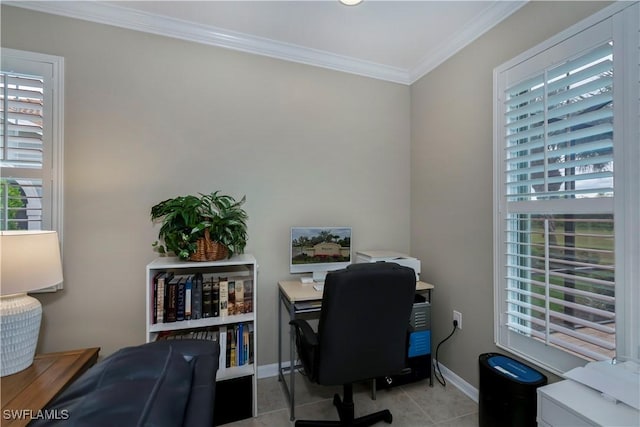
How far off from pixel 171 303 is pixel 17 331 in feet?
2.23

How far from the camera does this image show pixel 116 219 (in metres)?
1.96

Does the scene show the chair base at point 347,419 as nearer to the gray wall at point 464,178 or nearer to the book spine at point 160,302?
the gray wall at point 464,178

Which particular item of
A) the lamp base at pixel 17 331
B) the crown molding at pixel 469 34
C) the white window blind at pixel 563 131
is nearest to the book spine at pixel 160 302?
the lamp base at pixel 17 331

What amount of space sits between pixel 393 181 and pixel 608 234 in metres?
1.58

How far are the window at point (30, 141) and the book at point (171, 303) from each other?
85cm

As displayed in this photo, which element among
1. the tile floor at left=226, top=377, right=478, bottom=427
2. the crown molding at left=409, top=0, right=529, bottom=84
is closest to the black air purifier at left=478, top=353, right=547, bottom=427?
the tile floor at left=226, top=377, right=478, bottom=427

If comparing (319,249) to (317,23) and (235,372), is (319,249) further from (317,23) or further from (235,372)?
(317,23)

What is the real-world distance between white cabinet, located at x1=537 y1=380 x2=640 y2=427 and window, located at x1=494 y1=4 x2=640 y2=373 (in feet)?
1.12

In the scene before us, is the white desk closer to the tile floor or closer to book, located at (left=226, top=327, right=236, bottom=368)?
the tile floor

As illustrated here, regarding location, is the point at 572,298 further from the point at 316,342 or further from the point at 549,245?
the point at 316,342

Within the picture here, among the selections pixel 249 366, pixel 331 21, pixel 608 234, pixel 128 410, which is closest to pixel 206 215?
pixel 249 366

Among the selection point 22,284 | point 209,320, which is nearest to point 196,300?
point 209,320

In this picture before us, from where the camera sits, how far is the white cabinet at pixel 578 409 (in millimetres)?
983

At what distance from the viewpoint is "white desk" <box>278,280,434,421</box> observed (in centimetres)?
186
